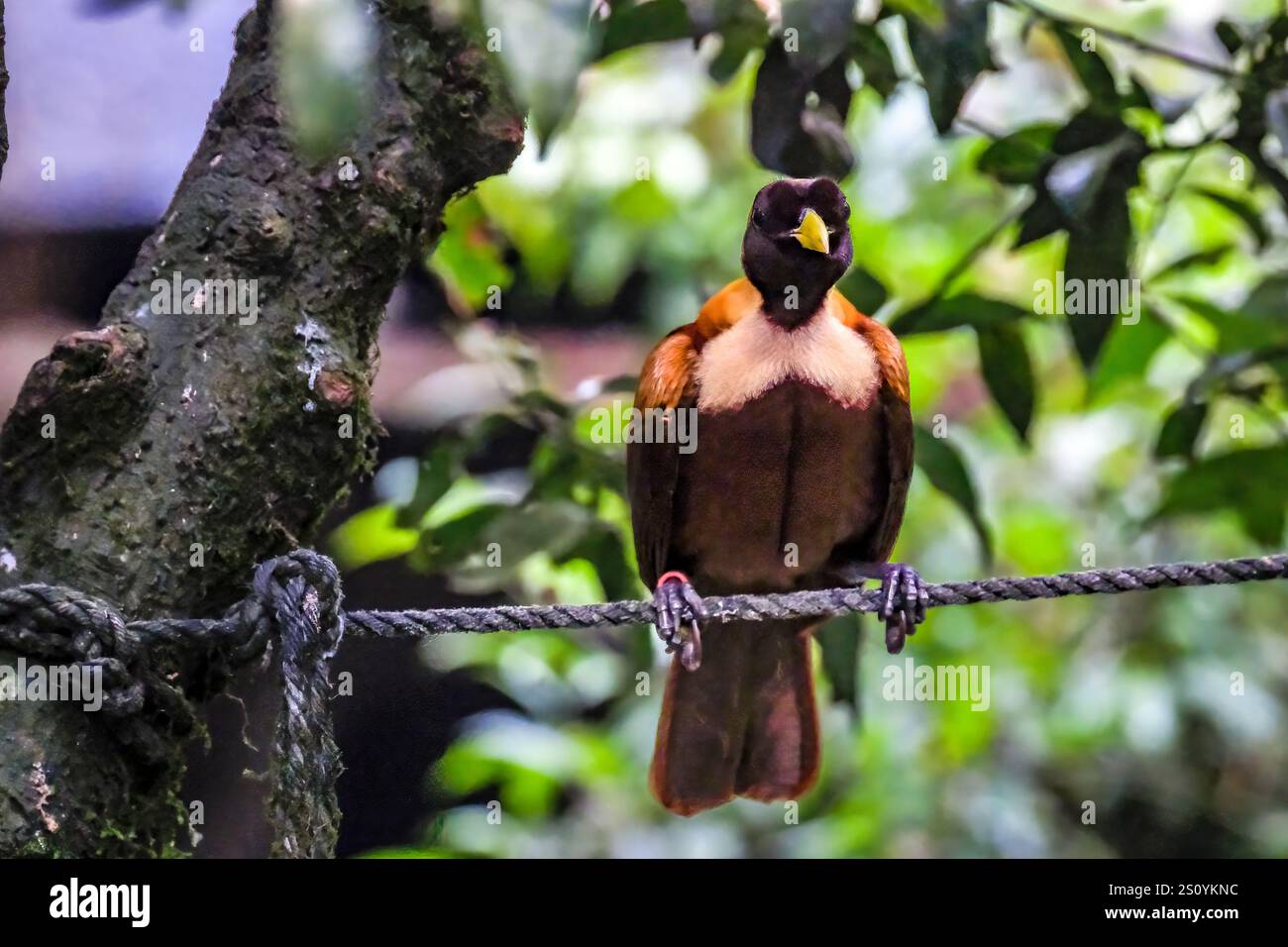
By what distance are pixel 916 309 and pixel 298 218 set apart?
3.39 ft

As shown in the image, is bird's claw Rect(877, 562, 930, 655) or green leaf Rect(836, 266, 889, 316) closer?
bird's claw Rect(877, 562, 930, 655)

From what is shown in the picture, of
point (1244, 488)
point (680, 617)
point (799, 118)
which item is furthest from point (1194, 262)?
point (680, 617)

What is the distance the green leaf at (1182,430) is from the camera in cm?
246

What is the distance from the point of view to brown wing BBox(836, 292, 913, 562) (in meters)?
2.18

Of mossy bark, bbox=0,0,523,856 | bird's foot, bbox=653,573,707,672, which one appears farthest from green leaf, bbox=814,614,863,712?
mossy bark, bbox=0,0,523,856

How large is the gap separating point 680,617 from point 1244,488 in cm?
112

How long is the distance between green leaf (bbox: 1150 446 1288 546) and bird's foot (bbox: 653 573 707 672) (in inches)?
38.5

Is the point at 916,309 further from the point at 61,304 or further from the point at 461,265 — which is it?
the point at 61,304

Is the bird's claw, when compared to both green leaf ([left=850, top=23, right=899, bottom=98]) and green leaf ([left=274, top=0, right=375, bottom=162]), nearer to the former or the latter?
green leaf ([left=850, top=23, right=899, bottom=98])

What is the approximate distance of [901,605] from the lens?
2025mm

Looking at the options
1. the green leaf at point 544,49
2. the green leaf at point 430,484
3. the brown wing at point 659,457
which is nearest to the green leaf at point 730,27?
the green leaf at point 544,49

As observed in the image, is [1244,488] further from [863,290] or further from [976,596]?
[976,596]

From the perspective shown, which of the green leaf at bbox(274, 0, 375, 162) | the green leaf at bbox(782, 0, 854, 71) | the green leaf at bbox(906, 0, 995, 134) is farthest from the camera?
the green leaf at bbox(906, 0, 995, 134)

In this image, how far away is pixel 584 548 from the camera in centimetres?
234
